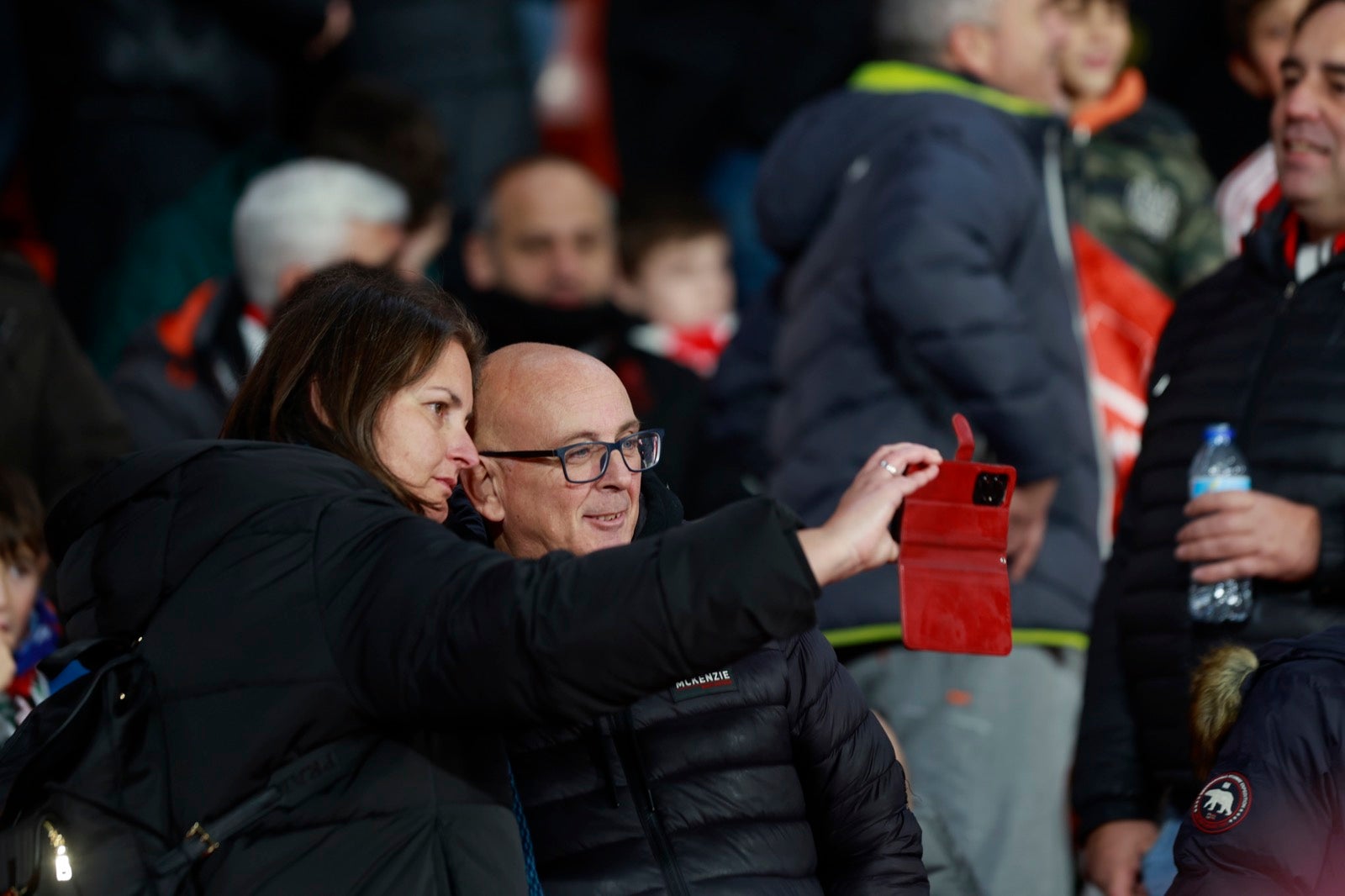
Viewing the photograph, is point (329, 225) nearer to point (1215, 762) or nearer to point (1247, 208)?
point (1247, 208)

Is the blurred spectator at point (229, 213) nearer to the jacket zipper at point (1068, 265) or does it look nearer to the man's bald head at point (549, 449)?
the jacket zipper at point (1068, 265)

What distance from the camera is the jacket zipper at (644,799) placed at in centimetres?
308

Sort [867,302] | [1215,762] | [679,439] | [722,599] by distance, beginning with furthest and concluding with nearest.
Result: [679,439], [867,302], [1215,762], [722,599]

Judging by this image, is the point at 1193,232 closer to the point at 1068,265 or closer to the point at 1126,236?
the point at 1126,236

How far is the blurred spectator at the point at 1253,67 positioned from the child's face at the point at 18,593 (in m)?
3.46

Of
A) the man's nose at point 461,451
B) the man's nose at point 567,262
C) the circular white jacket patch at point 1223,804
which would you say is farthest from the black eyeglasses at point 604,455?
the man's nose at point 567,262

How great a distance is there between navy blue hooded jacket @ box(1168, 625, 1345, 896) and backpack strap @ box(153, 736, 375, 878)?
54.2 inches

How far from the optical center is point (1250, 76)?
232 inches

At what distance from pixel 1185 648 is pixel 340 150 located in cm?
349

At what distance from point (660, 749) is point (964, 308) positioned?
1791 mm

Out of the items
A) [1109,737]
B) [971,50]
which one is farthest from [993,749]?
[971,50]

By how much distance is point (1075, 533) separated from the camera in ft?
15.9

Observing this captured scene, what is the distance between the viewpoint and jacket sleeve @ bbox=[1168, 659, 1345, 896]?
295cm

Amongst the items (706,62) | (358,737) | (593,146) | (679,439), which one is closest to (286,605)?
(358,737)
